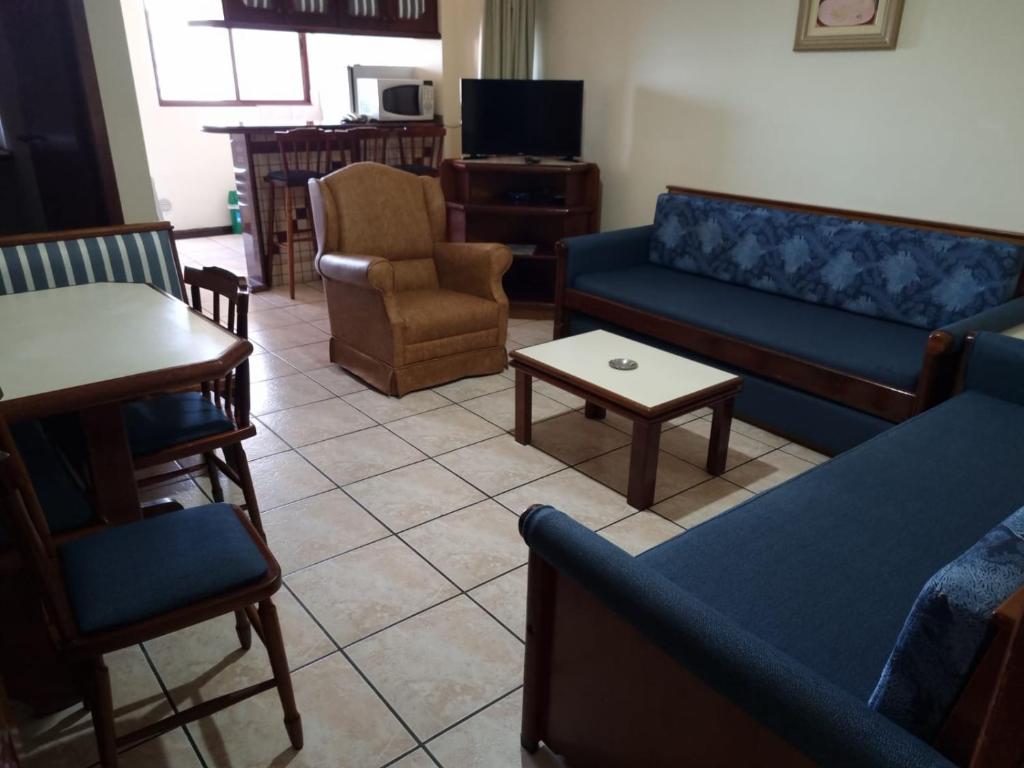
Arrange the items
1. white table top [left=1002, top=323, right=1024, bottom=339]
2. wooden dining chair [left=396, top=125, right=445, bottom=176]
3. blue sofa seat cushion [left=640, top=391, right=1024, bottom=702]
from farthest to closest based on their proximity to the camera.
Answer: wooden dining chair [left=396, top=125, right=445, bottom=176], white table top [left=1002, top=323, right=1024, bottom=339], blue sofa seat cushion [left=640, top=391, right=1024, bottom=702]

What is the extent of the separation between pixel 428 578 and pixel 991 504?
1.53 metres

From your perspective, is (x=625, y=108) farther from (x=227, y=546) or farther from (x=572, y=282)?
(x=227, y=546)

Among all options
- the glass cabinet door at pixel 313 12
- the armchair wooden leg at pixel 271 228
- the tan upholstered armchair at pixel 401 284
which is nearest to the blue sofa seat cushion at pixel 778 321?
the tan upholstered armchair at pixel 401 284

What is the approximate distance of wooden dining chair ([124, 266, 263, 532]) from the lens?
77.0 inches

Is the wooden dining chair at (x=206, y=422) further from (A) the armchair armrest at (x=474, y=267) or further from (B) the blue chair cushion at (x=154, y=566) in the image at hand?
(A) the armchair armrest at (x=474, y=267)

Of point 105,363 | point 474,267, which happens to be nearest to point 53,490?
point 105,363

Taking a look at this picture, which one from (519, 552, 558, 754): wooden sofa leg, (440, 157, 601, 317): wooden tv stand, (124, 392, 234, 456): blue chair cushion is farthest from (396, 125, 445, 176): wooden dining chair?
(519, 552, 558, 754): wooden sofa leg

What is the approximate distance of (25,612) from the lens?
5.04 feet

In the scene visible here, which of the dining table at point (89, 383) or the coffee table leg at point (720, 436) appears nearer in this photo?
the dining table at point (89, 383)

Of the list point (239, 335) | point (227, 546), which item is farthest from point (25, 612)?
point (239, 335)

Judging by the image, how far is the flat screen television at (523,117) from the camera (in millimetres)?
4453

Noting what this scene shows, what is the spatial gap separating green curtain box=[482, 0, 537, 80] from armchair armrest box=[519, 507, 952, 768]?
13.6ft

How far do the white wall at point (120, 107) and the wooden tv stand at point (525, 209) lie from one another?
6.82ft

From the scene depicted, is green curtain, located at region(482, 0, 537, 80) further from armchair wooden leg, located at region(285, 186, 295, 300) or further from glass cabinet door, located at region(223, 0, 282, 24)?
→ armchair wooden leg, located at region(285, 186, 295, 300)
